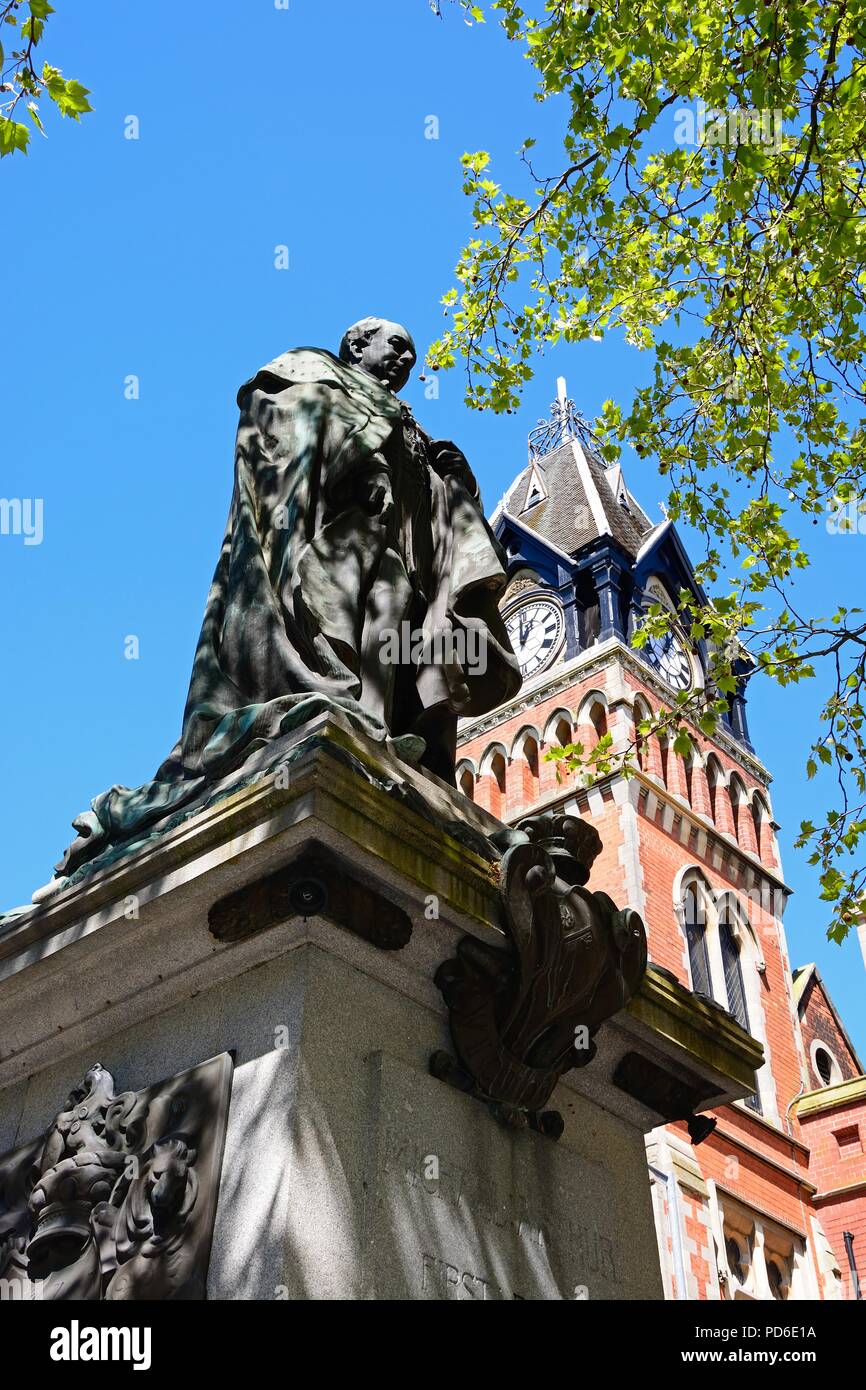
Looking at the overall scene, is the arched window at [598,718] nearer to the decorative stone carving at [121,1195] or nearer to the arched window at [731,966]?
the arched window at [731,966]

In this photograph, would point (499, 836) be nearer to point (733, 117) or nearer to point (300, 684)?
point (300, 684)

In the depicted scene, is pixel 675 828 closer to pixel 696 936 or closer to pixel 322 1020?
pixel 696 936

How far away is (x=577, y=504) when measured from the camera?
4141cm

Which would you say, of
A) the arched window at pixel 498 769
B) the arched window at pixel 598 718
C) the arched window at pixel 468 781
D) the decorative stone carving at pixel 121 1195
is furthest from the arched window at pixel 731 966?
the decorative stone carving at pixel 121 1195

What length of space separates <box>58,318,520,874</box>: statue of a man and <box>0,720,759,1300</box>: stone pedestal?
0.31 meters

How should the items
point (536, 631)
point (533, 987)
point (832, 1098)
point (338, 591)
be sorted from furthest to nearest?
point (536, 631) → point (832, 1098) → point (338, 591) → point (533, 987)

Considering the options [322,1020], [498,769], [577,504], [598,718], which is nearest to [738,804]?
[598,718]

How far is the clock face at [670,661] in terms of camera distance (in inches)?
1444

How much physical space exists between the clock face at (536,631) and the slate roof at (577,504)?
72.6 inches

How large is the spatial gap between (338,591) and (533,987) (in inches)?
50.1

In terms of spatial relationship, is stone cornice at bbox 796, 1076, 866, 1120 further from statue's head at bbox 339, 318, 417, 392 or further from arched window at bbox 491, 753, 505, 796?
statue's head at bbox 339, 318, 417, 392

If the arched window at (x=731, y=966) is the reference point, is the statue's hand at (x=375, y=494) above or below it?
below
